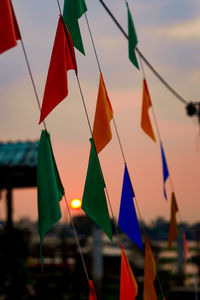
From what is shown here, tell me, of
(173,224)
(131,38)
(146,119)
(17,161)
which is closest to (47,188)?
(131,38)

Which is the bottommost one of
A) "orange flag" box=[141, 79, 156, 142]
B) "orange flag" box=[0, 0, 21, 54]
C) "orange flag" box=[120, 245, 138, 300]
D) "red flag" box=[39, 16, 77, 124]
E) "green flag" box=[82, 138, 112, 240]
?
"orange flag" box=[120, 245, 138, 300]

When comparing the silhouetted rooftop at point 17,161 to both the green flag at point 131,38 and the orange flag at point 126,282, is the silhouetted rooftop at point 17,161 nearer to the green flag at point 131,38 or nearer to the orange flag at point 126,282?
the green flag at point 131,38

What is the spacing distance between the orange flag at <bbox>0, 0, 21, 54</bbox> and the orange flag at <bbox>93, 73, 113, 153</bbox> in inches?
28.7

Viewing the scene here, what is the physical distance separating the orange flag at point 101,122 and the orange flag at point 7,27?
73cm

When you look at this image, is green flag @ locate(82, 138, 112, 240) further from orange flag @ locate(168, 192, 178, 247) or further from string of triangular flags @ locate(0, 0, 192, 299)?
orange flag @ locate(168, 192, 178, 247)

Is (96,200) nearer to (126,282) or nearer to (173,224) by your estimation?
(126,282)

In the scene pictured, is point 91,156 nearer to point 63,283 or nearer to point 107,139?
point 107,139

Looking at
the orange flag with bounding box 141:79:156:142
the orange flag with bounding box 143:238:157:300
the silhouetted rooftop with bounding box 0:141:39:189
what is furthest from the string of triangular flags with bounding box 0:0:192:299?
the silhouetted rooftop with bounding box 0:141:39:189

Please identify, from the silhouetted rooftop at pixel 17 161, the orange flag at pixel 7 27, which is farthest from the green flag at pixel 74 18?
the silhouetted rooftop at pixel 17 161

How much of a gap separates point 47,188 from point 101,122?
64cm

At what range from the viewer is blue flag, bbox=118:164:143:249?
2.96 meters

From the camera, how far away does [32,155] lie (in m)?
7.93

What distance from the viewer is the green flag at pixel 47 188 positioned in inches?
87.0

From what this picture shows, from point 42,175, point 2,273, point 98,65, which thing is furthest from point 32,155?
point 42,175
